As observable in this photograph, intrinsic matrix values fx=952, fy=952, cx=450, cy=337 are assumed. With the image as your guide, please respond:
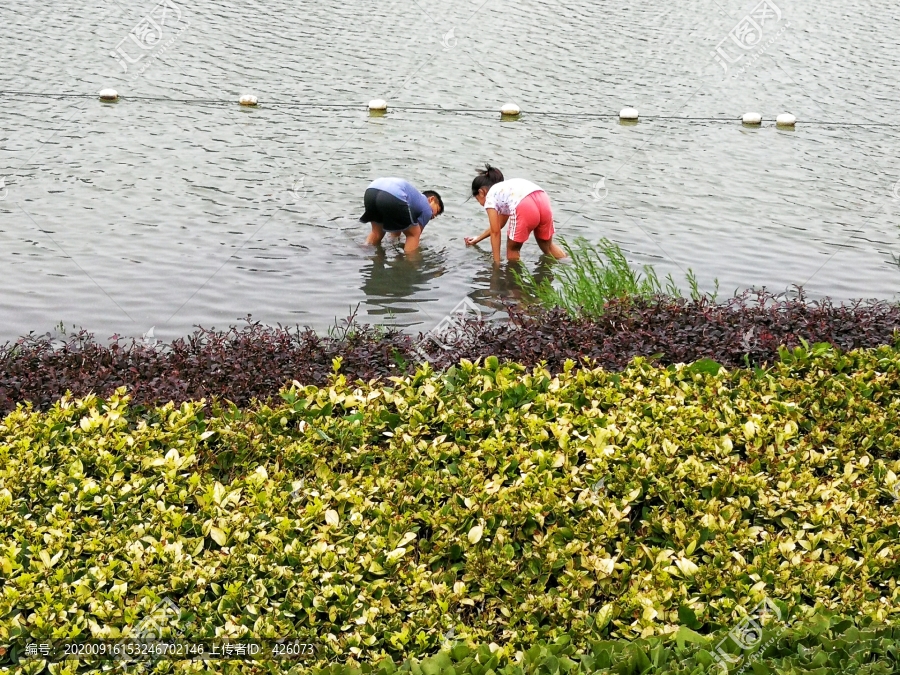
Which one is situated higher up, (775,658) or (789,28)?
(789,28)

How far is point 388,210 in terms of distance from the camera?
9.57 metres

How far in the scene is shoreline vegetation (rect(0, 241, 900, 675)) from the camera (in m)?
3.16

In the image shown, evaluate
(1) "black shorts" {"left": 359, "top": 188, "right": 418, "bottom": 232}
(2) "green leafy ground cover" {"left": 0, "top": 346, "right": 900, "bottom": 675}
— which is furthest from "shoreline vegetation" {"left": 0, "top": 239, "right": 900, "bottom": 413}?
(1) "black shorts" {"left": 359, "top": 188, "right": 418, "bottom": 232}

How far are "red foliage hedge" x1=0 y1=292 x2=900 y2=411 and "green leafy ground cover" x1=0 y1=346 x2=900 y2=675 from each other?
64 centimetres

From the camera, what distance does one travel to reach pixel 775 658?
301cm

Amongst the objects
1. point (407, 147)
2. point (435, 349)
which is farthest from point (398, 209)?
point (407, 147)

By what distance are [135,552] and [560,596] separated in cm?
154

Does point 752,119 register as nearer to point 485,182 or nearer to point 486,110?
point 486,110

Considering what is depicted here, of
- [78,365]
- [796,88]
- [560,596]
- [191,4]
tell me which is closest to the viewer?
[560,596]

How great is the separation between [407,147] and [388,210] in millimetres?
3949

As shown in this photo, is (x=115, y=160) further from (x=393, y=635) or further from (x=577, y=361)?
(x=393, y=635)

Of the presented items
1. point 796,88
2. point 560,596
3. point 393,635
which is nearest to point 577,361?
point 560,596

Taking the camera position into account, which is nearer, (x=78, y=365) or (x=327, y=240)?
(x=78, y=365)

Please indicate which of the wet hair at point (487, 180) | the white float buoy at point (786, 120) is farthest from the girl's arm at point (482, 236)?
the white float buoy at point (786, 120)
